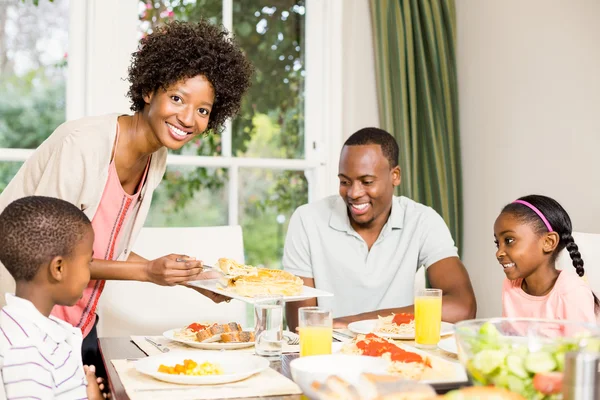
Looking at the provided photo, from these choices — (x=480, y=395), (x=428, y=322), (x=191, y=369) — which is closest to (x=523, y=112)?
(x=428, y=322)

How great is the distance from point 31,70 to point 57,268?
75.2 inches

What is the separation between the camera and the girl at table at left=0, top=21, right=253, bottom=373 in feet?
6.30

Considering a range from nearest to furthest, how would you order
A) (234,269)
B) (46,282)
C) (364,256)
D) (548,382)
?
(548,382) < (46,282) < (234,269) < (364,256)

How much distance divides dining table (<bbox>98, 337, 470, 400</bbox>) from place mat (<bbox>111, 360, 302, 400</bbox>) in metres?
0.02

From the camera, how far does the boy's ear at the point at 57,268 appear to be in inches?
57.1

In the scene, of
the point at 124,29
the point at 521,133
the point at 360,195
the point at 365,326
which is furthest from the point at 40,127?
the point at 521,133

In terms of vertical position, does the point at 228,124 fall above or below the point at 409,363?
above

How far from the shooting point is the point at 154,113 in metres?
2.08

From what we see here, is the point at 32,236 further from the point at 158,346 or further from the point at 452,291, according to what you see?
the point at 452,291

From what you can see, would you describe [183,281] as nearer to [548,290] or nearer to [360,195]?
[360,195]

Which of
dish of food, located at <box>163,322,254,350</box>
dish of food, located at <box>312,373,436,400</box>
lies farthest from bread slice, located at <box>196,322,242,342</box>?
dish of food, located at <box>312,373,436,400</box>

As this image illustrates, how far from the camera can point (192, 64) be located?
213cm

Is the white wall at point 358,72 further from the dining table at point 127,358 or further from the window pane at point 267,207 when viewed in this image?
the dining table at point 127,358

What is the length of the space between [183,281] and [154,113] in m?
0.49
